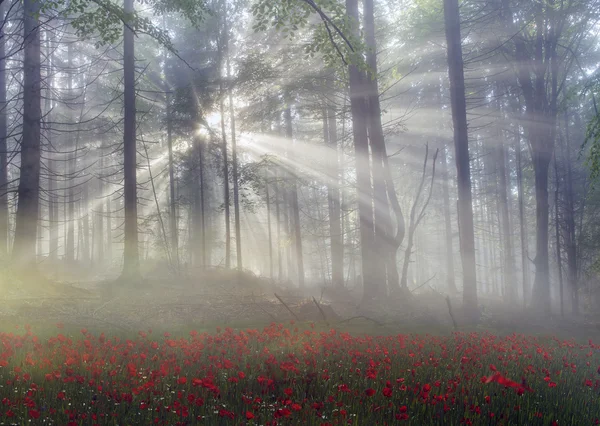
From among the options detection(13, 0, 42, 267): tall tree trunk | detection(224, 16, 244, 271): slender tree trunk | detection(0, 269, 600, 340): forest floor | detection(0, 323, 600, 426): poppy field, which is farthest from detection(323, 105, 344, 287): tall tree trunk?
detection(0, 323, 600, 426): poppy field

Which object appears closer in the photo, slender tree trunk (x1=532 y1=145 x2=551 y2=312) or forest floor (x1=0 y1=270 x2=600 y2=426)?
forest floor (x1=0 y1=270 x2=600 y2=426)

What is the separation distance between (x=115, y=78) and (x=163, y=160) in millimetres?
6064

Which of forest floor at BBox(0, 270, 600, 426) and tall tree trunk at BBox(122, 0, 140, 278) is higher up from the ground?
tall tree trunk at BBox(122, 0, 140, 278)

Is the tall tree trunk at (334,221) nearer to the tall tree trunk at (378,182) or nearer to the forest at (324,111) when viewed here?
the forest at (324,111)

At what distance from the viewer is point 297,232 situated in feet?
80.8

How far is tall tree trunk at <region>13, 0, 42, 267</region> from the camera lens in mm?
12461

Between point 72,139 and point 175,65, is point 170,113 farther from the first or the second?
point 72,139

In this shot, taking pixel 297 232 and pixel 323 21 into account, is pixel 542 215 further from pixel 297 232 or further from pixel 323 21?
pixel 323 21

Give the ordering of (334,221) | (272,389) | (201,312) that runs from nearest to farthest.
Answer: (272,389) < (201,312) < (334,221)

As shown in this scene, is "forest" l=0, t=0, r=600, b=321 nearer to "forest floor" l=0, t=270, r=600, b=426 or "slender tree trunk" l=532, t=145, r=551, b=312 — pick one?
"slender tree trunk" l=532, t=145, r=551, b=312

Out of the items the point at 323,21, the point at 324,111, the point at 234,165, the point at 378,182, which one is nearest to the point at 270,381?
the point at 323,21

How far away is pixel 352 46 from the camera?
7160 millimetres

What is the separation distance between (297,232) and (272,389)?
66.4 ft

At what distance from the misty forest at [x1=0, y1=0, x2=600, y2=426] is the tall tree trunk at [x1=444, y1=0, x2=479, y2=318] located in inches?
2.3
